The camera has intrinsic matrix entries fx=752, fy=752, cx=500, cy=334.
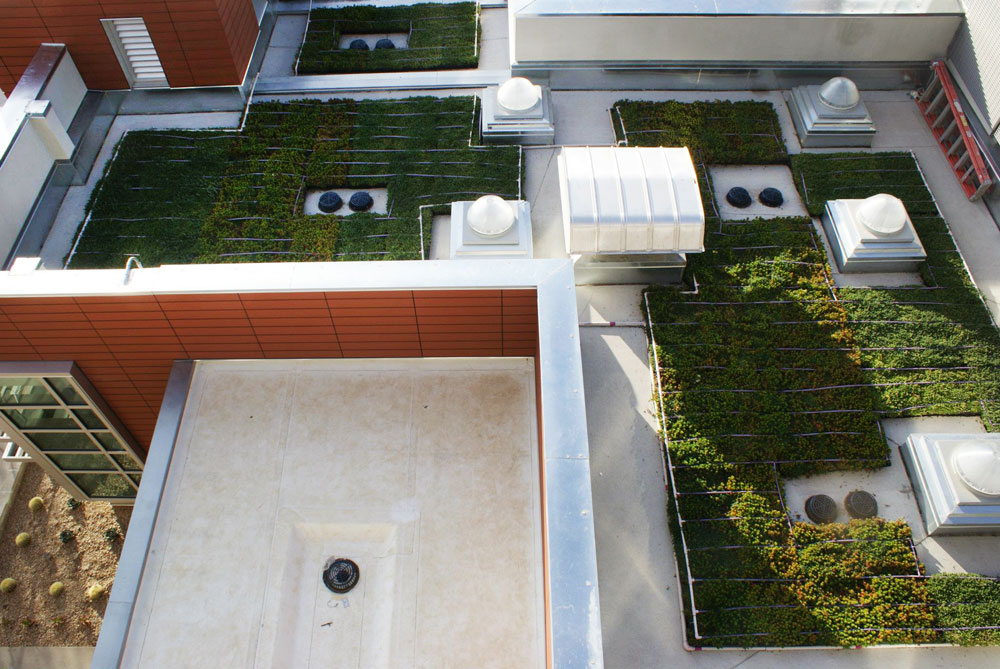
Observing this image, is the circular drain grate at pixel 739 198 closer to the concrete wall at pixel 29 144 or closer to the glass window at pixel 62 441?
the glass window at pixel 62 441

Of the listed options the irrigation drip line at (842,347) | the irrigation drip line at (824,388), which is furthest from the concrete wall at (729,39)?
the irrigation drip line at (824,388)

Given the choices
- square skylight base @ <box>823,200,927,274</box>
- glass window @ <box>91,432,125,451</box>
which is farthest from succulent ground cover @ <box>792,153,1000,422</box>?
glass window @ <box>91,432,125,451</box>

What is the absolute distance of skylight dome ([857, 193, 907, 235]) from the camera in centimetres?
2347

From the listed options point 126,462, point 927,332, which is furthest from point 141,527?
point 927,332

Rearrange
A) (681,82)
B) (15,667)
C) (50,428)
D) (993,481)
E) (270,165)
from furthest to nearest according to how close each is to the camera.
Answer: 1. (681,82)
2. (270,165)
3. (15,667)
4. (50,428)
5. (993,481)

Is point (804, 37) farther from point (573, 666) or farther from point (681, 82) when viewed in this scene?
point (573, 666)

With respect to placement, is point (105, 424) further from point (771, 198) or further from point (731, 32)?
point (731, 32)

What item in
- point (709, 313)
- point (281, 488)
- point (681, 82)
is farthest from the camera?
point (681, 82)

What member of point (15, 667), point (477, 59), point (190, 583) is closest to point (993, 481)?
point (190, 583)

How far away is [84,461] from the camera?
933 inches

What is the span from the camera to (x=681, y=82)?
29.0 m

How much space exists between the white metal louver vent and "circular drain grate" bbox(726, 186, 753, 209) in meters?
20.4

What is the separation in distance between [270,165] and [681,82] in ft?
51.7

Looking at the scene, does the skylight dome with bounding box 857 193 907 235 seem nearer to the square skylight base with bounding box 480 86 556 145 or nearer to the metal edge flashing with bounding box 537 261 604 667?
the square skylight base with bounding box 480 86 556 145
